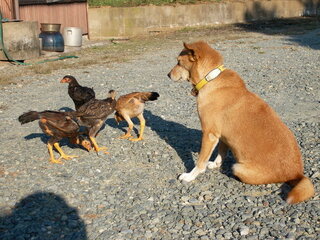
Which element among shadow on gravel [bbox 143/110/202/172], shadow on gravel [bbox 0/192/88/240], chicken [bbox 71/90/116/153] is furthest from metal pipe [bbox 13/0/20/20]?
shadow on gravel [bbox 0/192/88/240]

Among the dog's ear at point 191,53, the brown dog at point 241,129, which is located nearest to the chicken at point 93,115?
the brown dog at point 241,129

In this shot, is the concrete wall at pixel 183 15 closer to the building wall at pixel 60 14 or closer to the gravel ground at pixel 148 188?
the building wall at pixel 60 14

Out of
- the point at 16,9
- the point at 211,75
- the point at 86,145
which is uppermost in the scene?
the point at 16,9

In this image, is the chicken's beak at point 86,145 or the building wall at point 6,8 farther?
the building wall at point 6,8

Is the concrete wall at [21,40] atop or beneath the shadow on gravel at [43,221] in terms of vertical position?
atop

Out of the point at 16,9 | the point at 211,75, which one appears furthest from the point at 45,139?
the point at 16,9

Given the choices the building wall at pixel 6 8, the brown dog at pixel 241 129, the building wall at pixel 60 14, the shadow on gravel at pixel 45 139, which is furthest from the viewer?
the building wall at pixel 60 14

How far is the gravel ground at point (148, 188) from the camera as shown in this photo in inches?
170

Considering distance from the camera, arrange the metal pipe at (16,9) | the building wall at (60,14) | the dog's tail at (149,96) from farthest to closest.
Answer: the building wall at (60,14)
the metal pipe at (16,9)
the dog's tail at (149,96)

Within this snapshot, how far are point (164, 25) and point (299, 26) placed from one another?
7243 millimetres

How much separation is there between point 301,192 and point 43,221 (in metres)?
2.62

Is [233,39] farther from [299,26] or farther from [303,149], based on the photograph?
[303,149]

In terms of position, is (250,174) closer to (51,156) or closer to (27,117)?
(51,156)

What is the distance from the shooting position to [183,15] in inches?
948
